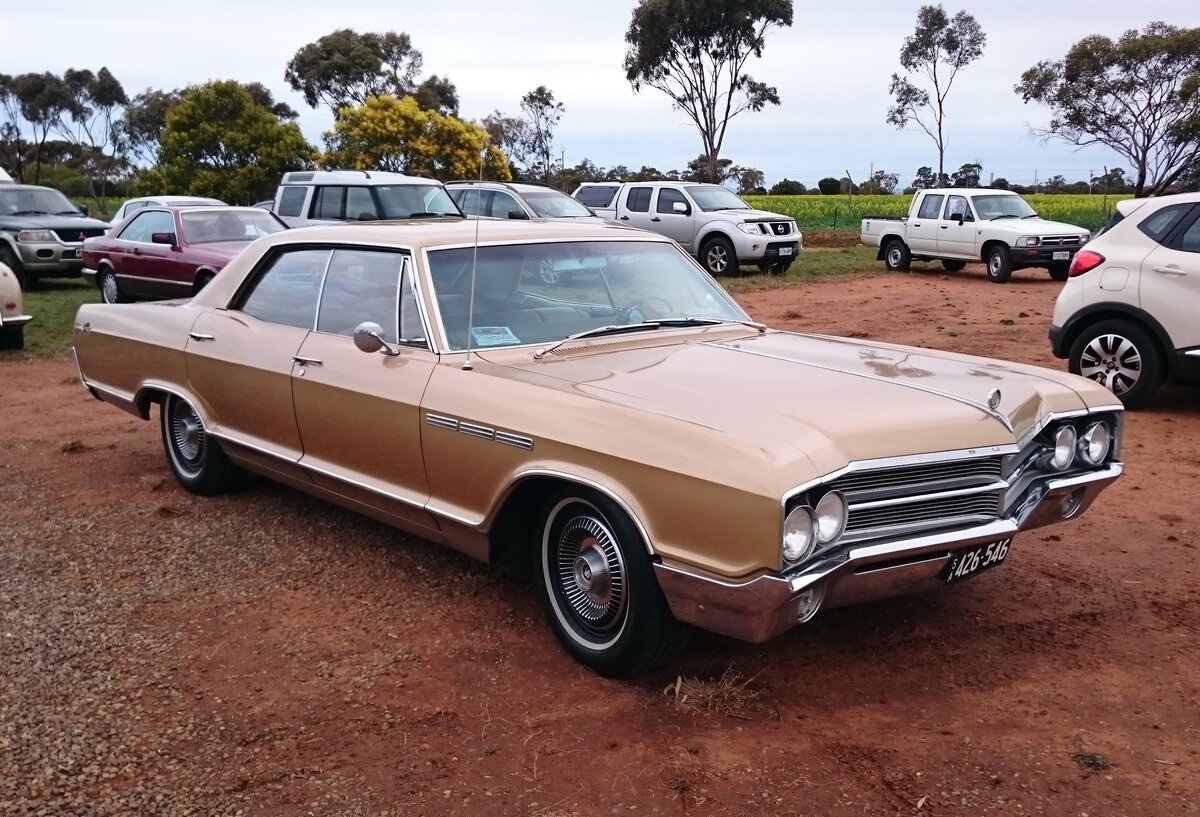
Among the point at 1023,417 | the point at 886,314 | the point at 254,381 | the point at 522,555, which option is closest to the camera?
the point at 1023,417

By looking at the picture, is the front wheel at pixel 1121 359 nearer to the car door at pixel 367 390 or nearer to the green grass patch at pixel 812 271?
the car door at pixel 367 390

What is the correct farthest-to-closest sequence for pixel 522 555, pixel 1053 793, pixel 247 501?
pixel 247 501, pixel 522 555, pixel 1053 793

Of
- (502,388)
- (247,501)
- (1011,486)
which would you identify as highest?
(502,388)

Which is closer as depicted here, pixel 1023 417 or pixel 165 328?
pixel 1023 417

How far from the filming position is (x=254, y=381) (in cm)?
521

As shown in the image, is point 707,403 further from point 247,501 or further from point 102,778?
point 247,501

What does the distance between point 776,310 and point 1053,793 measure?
38.9 feet

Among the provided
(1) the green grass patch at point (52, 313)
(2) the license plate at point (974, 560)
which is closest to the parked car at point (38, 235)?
(1) the green grass patch at point (52, 313)

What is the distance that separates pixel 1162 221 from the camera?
25.5ft

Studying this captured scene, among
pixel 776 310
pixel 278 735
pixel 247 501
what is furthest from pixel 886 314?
pixel 278 735

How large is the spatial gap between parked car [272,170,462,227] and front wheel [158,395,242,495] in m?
8.68

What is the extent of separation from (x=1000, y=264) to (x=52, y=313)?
1511 centimetres

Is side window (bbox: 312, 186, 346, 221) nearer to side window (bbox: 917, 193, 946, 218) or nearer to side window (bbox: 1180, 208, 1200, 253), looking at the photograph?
side window (bbox: 1180, 208, 1200, 253)

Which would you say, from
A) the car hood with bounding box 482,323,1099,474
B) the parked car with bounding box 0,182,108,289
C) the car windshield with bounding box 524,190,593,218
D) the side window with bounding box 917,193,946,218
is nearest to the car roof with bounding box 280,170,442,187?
the car windshield with bounding box 524,190,593,218
